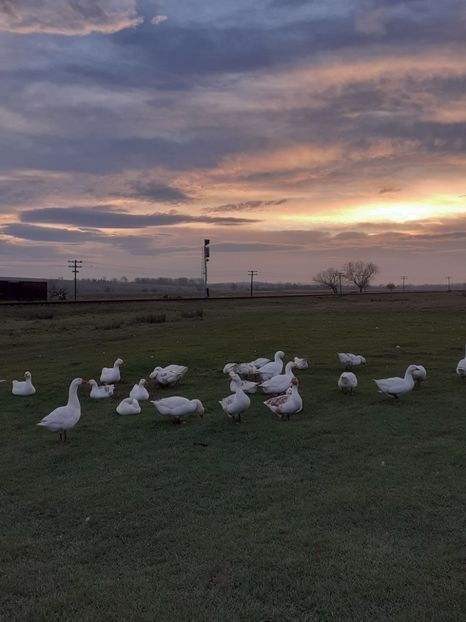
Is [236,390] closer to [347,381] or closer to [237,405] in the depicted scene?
[237,405]

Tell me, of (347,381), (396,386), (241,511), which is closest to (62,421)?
Result: (241,511)

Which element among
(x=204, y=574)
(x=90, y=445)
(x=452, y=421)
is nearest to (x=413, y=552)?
(x=204, y=574)

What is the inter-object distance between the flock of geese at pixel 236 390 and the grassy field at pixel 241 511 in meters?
0.31

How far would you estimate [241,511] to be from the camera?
7.03 meters

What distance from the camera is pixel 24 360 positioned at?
894 inches

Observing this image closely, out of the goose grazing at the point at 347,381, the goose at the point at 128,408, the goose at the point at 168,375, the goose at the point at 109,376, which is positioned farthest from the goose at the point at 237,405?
the goose at the point at 109,376

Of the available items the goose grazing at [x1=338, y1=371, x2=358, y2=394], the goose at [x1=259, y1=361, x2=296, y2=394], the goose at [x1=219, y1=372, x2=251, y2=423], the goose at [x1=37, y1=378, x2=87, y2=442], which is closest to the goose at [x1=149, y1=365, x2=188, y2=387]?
the goose at [x1=259, y1=361, x2=296, y2=394]

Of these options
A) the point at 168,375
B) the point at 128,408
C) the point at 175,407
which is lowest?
the point at 128,408

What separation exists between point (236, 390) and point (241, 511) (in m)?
4.46

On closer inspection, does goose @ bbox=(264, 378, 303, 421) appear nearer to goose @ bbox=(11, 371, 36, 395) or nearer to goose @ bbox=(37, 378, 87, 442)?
goose @ bbox=(37, 378, 87, 442)

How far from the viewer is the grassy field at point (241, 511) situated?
5.15 m

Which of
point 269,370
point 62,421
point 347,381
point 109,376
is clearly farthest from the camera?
point 109,376

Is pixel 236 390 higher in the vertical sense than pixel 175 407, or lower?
higher

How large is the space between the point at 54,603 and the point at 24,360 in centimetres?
1887
